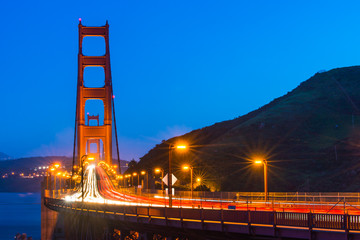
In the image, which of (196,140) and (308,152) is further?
(196,140)

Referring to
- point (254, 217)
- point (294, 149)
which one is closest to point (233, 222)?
point (254, 217)

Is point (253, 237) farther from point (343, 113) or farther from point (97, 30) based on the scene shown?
point (343, 113)

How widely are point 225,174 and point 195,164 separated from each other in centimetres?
1198

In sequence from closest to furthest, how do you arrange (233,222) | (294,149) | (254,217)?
(254,217) → (233,222) → (294,149)

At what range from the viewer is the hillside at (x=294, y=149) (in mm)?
102125

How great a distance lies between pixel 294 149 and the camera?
4852 inches

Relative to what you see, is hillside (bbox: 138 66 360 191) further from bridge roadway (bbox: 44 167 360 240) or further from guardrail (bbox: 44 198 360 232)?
guardrail (bbox: 44 198 360 232)

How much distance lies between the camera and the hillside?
335 ft

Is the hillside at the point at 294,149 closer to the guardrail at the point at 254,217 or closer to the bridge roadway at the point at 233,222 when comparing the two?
the bridge roadway at the point at 233,222

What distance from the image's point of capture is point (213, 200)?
57.6 m

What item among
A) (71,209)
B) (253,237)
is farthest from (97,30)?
(253,237)

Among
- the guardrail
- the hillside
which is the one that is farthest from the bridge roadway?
the hillside

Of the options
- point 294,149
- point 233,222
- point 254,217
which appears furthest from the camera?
point 294,149

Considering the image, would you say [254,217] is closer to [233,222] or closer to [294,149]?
[233,222]
